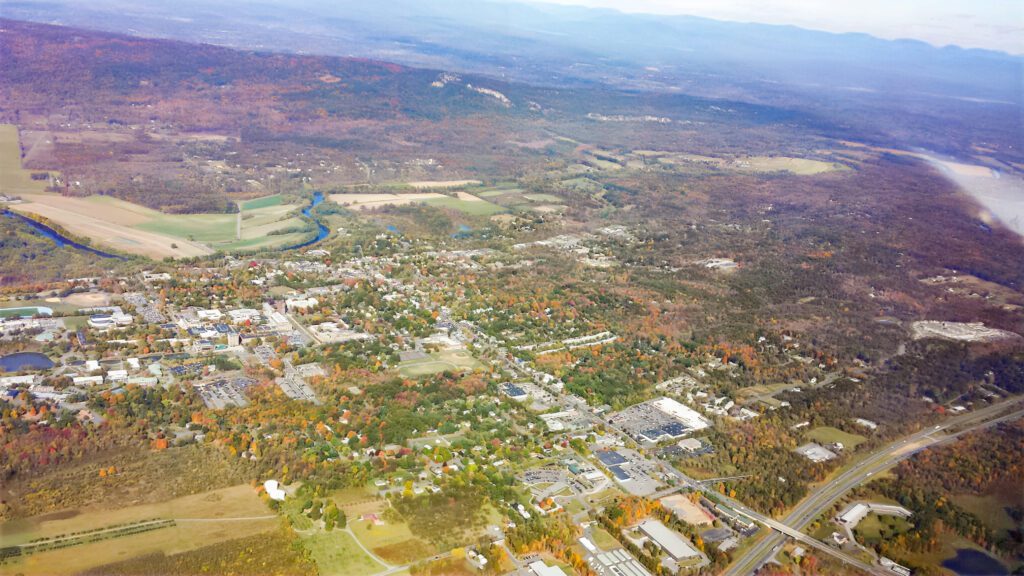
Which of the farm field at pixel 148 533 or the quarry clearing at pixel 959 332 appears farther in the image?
the quarry clearing at pixel 959 332

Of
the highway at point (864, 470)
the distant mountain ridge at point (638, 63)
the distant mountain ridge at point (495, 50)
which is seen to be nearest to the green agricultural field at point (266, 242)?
the highway at point (864, 470)

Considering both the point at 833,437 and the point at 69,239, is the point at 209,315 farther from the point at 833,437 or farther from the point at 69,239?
the point at 833,437

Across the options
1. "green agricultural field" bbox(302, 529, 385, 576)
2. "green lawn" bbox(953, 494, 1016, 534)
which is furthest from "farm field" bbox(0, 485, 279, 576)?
"green lawn" bbox(953, 494, 1016, 534)

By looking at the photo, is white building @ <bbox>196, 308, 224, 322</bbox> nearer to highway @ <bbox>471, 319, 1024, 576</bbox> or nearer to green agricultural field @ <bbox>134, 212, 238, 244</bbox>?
green agricultural field @ <bbox>134, 212, 238, 244</bbox>

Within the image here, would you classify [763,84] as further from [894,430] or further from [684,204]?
[894,430]

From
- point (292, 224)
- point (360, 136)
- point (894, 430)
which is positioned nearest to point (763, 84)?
point (360, 136)

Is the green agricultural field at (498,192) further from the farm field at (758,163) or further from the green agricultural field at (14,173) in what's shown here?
the green agricultural field at (14,173)
